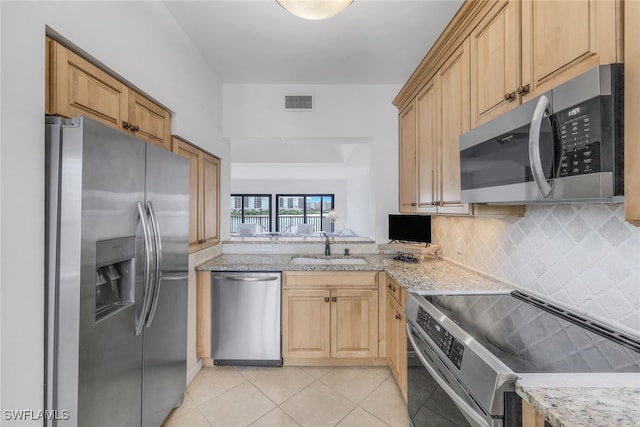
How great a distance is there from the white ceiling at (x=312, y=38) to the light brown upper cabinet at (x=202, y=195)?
2.85 feet

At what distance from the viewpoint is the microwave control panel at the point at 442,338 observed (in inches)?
39.6

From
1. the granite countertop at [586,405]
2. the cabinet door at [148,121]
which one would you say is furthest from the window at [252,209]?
the granite countertop at [586,405]

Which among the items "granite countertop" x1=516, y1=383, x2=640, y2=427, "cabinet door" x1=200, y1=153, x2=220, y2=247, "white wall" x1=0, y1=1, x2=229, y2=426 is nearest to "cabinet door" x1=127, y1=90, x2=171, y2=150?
"white wall" x1=0, y1=1, x2=229, y2=426

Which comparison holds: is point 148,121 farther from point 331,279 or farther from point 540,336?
point 540,336

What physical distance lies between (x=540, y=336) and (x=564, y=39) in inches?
42.8

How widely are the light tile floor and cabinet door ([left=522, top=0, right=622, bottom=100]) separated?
A: 6.72 feet

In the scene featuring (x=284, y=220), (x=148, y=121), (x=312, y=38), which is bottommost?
(x=284, y=220)

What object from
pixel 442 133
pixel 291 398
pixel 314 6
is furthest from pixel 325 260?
pixel 314 6

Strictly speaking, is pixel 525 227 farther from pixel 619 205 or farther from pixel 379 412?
pixel 379 412

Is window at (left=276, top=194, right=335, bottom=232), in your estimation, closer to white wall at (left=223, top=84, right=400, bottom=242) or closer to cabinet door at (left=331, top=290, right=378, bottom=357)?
white wall at (left=223, top=84, right=400, bottom=242)

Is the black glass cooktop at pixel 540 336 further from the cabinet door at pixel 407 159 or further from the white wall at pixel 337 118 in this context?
the white wall at pixel 337 118

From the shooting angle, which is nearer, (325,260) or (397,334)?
(397,334)

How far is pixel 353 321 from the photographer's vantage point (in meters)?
2.40

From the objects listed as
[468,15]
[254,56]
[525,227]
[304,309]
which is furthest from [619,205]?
[254,56]
